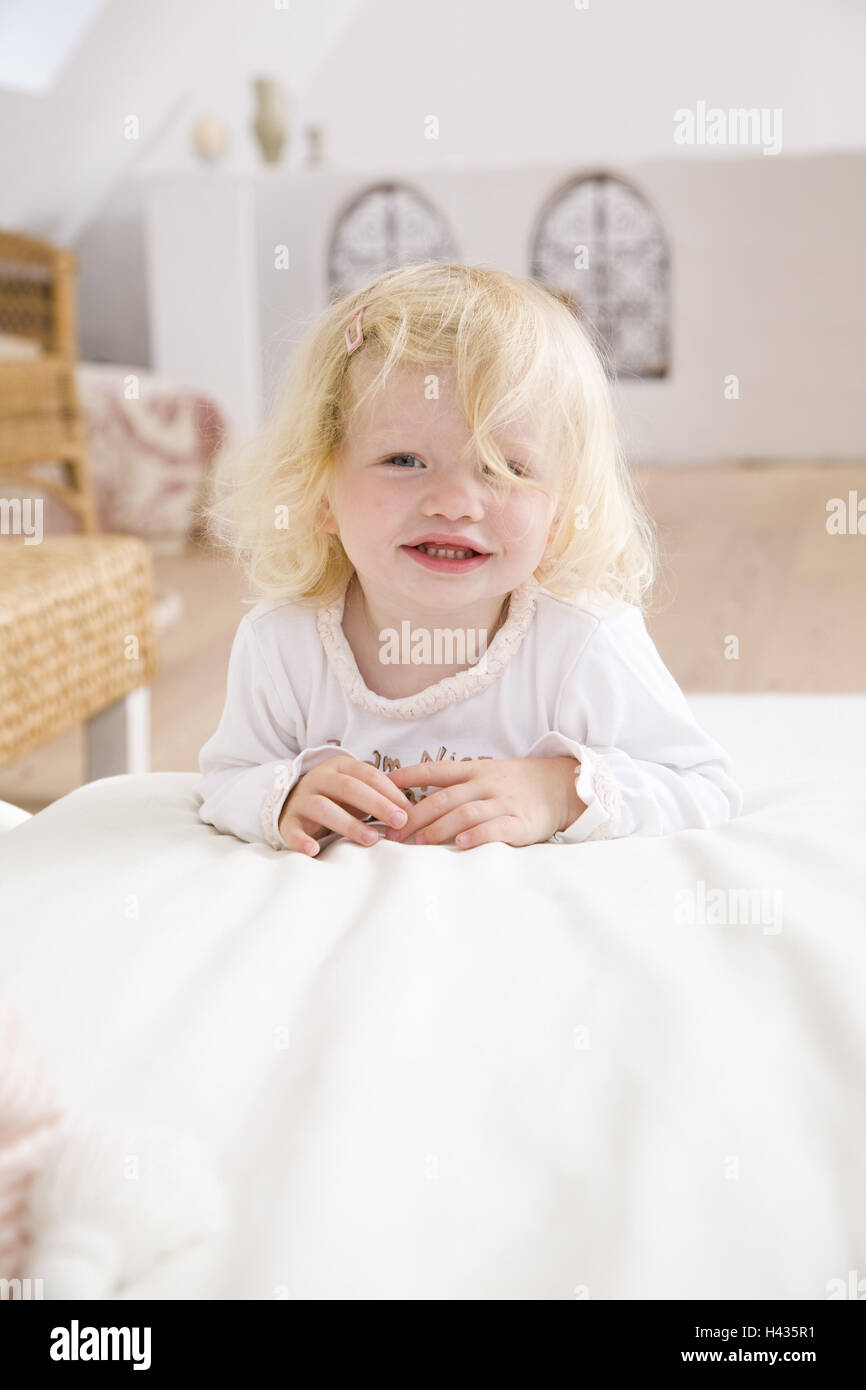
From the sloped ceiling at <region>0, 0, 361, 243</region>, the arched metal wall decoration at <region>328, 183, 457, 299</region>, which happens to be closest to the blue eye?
the sloped ceiling at <region>0, 0, 361, 243</region>

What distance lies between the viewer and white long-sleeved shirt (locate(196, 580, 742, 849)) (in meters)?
0.85

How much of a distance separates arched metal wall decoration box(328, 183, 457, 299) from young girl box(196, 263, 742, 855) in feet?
14.5

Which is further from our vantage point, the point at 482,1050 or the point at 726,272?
the point at 726,272

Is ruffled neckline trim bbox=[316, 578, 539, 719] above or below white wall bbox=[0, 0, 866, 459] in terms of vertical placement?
below

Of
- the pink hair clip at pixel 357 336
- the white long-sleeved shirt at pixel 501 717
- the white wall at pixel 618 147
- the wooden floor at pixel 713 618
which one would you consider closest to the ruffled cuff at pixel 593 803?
the white long-sleeved shirt at pixel 501 717

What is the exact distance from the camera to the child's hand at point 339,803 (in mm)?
794

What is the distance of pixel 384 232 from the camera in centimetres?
523

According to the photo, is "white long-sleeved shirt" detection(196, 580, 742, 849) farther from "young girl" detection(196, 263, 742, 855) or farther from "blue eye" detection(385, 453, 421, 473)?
"blue eye" detection(385, 453, 421, 473)

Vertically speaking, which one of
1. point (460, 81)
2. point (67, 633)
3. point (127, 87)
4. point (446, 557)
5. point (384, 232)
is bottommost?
point (67, 633)

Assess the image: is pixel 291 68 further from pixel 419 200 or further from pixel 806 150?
pixel 806 150

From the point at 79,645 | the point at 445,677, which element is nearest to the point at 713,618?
the point at 79,645

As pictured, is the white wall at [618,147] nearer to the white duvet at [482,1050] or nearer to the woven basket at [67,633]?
the woven basket at [67,633]

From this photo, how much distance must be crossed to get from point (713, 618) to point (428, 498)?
1.82 metres

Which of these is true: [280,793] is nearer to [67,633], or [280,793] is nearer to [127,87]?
[67,633]
